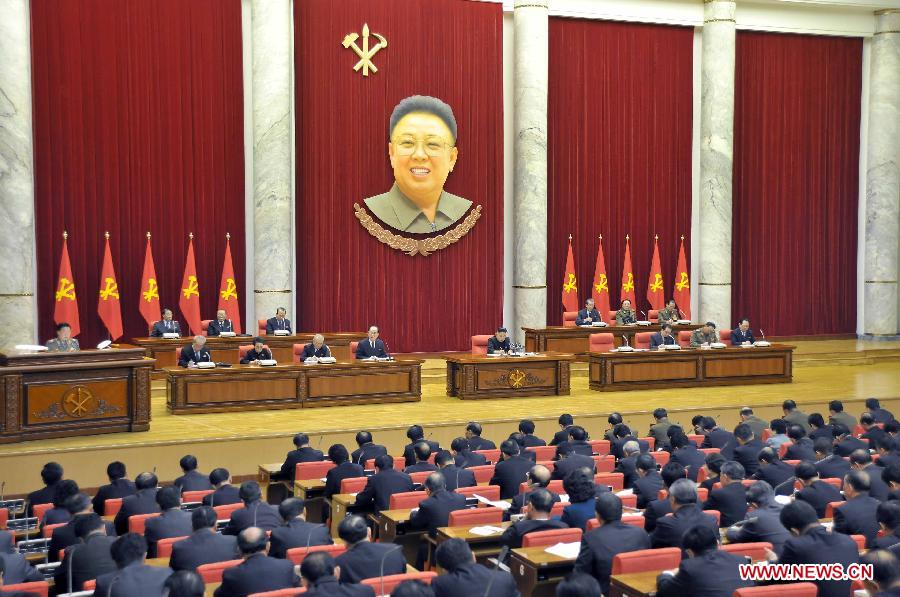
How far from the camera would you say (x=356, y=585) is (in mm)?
4391

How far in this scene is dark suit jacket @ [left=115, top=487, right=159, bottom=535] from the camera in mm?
6602

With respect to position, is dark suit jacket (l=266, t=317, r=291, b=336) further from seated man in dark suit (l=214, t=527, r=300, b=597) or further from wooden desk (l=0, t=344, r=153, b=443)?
seated man in dark suit (l=214, t=527, r=300, b=597)

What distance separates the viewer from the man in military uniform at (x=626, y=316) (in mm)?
16812

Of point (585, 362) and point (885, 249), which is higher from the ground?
point (885, 249)

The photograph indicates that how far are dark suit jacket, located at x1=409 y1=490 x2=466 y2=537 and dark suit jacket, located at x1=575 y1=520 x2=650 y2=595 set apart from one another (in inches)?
52.7

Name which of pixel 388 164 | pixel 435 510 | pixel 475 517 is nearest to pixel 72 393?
pixel 435 510

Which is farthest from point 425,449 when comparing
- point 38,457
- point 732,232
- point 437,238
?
point 732,232

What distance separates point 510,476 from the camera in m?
7.46

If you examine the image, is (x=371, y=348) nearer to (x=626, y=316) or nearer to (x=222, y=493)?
(x=626, y=316)

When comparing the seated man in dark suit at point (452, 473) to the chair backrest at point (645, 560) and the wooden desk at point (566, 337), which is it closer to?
the chair backrest at point (645, 560)

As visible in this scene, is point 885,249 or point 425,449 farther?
point 885,249

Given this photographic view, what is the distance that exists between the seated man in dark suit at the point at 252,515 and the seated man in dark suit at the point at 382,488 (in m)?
0.98

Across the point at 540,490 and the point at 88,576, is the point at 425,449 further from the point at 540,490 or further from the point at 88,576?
the point at 88,576

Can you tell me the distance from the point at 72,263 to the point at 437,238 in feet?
19.4
